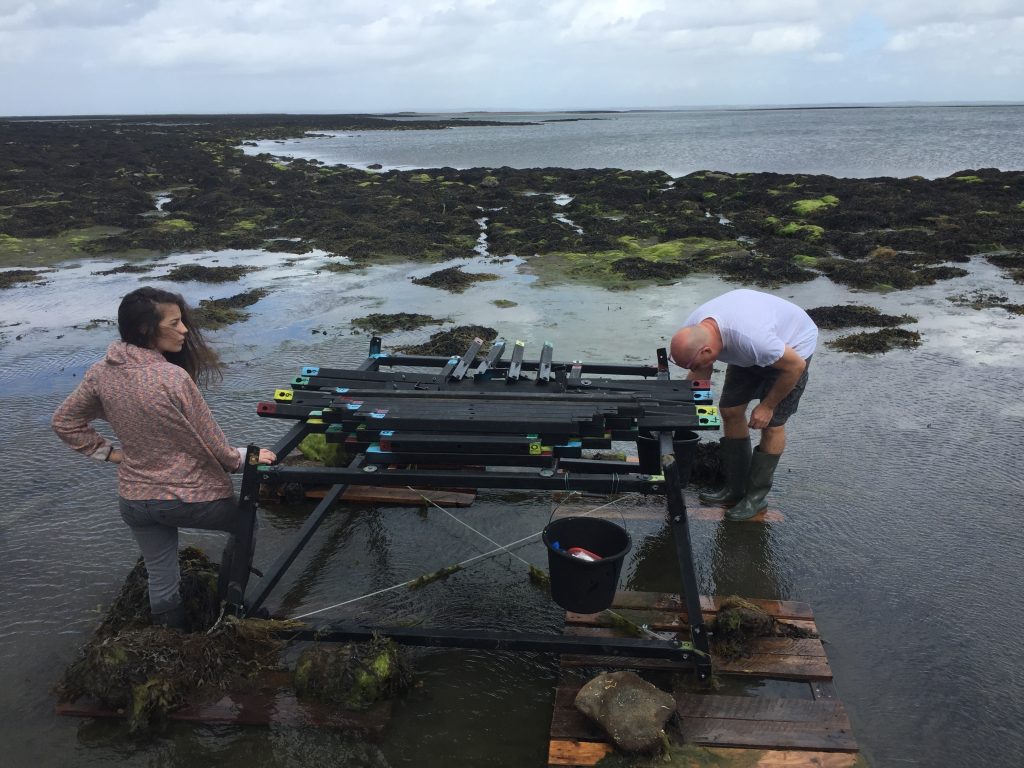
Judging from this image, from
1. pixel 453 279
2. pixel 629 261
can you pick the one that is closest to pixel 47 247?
pixel 453 279

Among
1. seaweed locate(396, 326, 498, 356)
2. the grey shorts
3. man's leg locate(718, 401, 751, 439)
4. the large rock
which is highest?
the grey shorts

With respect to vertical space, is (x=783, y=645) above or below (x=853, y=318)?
below

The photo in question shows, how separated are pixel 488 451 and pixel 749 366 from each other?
2297 millimetres

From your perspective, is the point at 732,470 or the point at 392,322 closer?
the point at 732,470

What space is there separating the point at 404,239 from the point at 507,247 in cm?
295

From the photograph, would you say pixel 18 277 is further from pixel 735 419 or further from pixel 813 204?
pixel 813 204

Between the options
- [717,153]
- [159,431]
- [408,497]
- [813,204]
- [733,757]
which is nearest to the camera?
Result: [733,757]

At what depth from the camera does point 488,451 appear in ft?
11.5

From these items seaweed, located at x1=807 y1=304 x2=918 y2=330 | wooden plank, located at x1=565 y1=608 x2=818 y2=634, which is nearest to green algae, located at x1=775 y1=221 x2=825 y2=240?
seaweed, located at x1=807 y1=304 x2=918 y2=330

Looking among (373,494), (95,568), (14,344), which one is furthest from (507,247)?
(95,568)

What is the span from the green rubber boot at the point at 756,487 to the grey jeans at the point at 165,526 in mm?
3637

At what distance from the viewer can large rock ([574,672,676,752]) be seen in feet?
10.3

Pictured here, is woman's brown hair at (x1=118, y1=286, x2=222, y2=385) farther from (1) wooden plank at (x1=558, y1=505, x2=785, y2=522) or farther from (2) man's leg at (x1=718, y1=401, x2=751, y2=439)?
(2) man's leg at (x1=718, y1=401, x2=751, y2=439)

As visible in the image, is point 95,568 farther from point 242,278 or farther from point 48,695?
point 242,278
